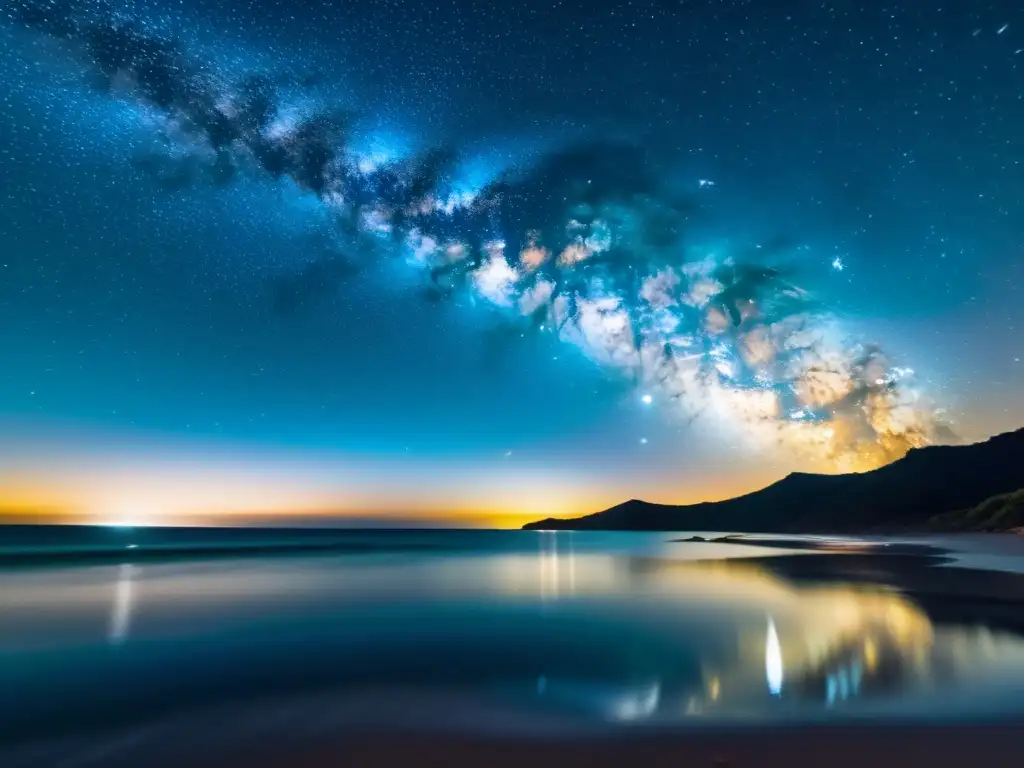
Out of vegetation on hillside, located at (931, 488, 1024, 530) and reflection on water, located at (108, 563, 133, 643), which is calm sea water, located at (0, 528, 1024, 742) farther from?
vegetation on hillside, located at (931, 488, 1024, 530)

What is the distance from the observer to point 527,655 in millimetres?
18406

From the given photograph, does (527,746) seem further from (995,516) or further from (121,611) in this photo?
(995,516)

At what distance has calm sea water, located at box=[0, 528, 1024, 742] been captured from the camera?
12.4m

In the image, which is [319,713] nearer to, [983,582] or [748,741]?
[748,741]

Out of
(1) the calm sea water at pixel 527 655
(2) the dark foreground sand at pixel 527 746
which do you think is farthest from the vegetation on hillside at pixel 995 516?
(2) the dark foreground sand at pixel 527 746

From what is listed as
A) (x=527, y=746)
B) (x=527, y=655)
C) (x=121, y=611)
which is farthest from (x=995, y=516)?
(x=527, y=746)

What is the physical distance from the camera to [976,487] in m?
194

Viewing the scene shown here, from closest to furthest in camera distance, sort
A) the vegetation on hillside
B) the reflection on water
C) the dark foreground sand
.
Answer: the dark foreground sand < the reflection on water < the vegetation on hillside

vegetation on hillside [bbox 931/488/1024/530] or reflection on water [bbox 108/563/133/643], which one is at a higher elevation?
vegetation on hillside [bbox 931/488/1024/530]

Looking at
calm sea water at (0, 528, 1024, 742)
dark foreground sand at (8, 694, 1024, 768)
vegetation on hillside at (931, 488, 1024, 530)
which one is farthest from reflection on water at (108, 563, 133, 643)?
vegetation on hillside at (931, 488, 1024, 530)

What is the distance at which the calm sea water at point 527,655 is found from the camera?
1239cm

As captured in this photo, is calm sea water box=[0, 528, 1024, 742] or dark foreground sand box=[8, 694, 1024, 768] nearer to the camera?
dark foreground sand box=[8, 694, 1024, 768]

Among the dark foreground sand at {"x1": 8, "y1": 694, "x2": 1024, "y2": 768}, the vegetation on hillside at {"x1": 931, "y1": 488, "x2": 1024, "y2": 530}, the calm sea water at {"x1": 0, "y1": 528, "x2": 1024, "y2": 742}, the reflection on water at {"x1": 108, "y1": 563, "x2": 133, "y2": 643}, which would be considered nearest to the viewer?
the dark foreground sand at {"x1": 8, "y1": 694, "x2": 1024, "y2": 768}

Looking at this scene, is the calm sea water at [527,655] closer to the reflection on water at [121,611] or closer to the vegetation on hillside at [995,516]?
the reflection on water at [121,611]
